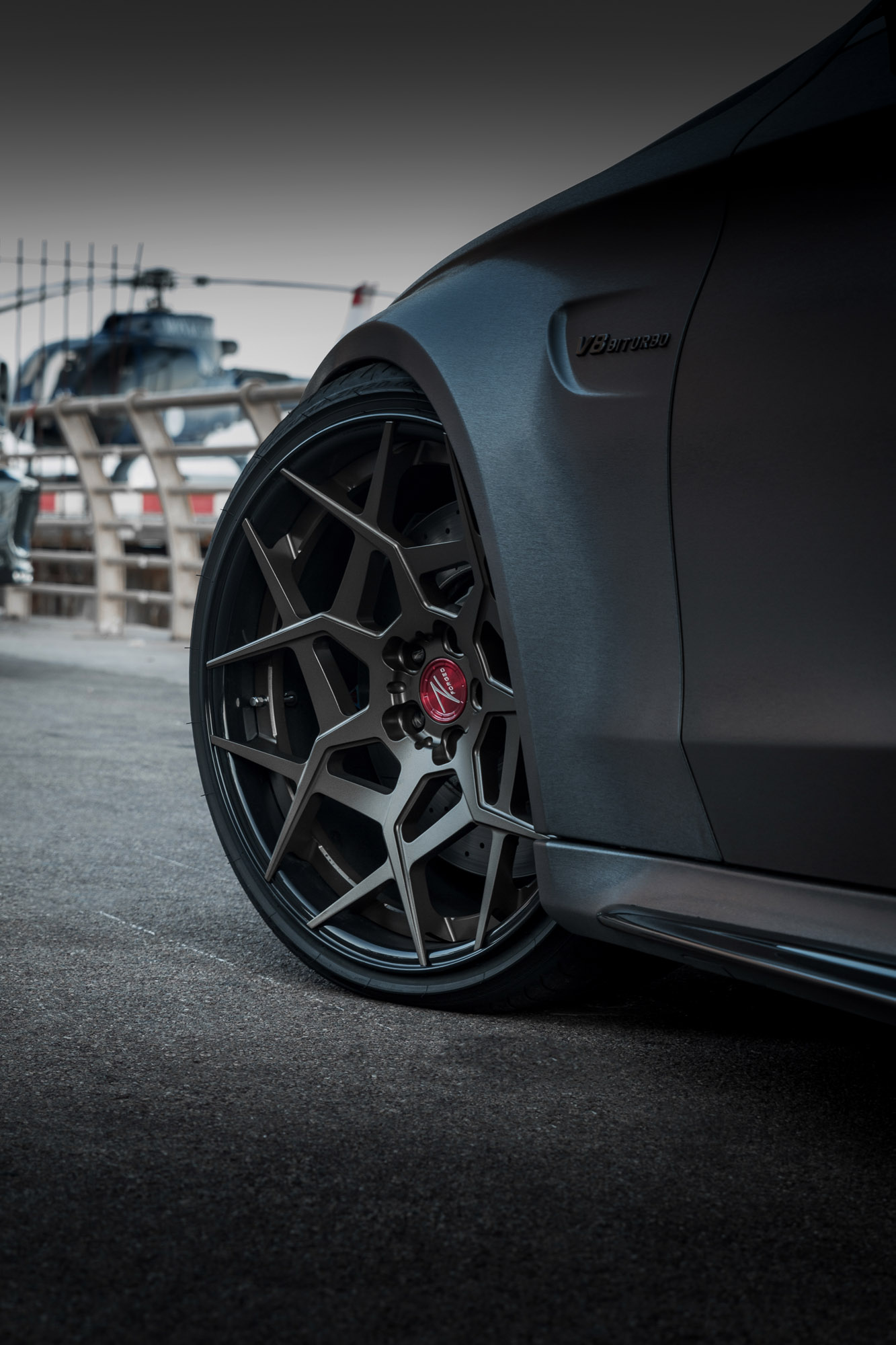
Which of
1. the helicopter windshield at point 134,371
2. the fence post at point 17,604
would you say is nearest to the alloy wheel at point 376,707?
the fence post at point 17,604

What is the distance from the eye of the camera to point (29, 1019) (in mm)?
1966

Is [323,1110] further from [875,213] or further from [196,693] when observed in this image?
[875,213]

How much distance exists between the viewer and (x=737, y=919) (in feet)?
5.15

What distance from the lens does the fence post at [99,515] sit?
9.80 m

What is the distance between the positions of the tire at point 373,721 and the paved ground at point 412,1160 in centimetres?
11

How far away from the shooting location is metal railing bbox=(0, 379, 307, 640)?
815 cm

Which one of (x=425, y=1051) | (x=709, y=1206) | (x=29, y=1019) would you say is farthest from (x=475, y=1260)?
Result: (x=29, y=1019)

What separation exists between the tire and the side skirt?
131 millimetres

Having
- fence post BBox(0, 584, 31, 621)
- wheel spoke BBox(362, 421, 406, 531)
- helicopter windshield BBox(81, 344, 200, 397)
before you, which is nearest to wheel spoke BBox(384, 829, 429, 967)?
wheel spoke BBox(362, 421, 406, 531)

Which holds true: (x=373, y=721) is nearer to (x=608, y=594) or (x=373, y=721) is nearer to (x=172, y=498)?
(x=608, y=594)

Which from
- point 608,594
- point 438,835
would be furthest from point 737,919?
point 438,835

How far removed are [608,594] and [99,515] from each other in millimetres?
8582

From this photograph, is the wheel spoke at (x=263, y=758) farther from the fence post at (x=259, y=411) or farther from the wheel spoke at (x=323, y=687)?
the fence post at (x=259, y=411)

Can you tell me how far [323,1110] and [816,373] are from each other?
1019 mm
